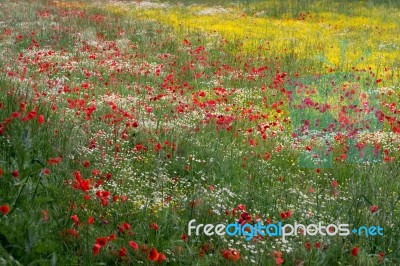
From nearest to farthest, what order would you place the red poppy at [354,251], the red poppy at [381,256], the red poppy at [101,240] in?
the red poppy at [101,240] < the red poppy at [354,251] < the red poppy at [381,256]

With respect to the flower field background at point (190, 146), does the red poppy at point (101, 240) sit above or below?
above

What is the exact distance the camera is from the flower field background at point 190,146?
3678mm

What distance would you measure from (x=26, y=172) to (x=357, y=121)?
4709 millimetres

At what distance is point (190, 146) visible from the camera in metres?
5.94

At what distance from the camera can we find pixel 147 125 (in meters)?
6.55

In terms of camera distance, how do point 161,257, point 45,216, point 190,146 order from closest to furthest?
point 161,257 < point 45,216 < point 190,146

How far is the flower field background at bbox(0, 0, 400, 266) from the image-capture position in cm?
368

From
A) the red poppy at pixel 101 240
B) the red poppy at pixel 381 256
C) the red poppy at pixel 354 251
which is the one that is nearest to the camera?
the red poppy at pixel 101 240

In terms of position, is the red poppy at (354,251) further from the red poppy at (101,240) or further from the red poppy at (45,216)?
the red poppy at (45,216)

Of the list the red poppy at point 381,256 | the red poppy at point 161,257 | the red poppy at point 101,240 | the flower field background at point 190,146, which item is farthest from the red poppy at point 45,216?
the red poppy at point 381,256

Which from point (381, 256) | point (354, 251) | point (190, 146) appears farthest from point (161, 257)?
point (190, 146)

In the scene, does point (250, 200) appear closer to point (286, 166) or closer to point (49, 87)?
point (286, 166)

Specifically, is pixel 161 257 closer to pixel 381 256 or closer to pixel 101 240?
pixel 101 240

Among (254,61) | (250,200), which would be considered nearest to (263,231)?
(250,200)
